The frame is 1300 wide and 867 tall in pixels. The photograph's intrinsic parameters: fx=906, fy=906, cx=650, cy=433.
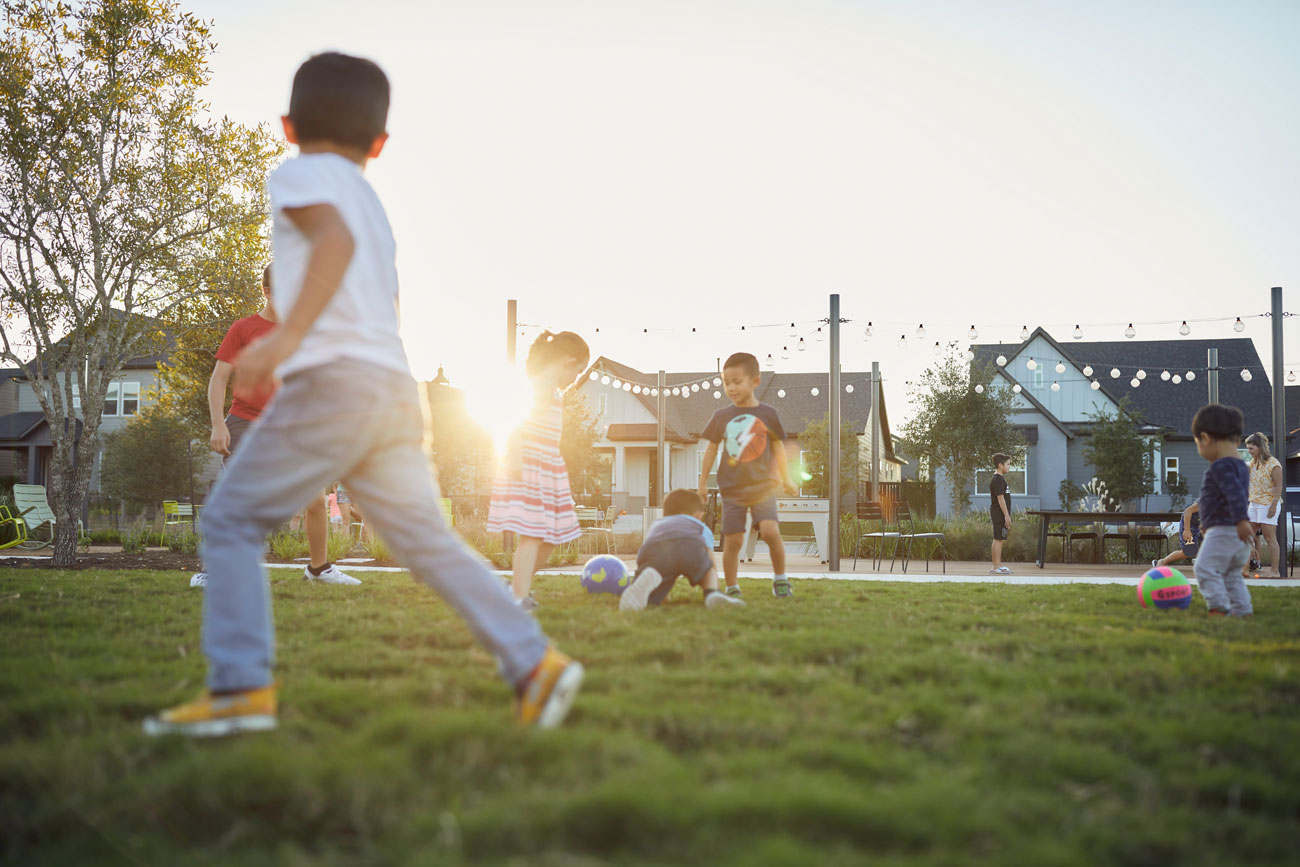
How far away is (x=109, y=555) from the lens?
1159cm

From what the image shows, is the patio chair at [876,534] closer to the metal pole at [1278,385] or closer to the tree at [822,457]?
the metal pole at [1278,385]

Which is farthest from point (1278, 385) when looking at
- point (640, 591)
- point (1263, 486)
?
point (640, 591)

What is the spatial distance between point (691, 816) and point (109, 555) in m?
12.2

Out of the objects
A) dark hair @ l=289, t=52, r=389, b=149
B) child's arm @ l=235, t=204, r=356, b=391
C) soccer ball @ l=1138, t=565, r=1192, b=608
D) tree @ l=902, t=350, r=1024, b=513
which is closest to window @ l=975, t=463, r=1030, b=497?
tree @ l=902, t=350, r=1024, b=513

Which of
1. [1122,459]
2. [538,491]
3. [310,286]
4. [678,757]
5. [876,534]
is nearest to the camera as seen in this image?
[678,757]

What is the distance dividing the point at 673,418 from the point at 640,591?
101 ft

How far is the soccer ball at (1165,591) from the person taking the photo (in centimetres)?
615

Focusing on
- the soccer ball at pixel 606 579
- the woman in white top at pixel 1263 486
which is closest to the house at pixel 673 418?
the woman in white top at pixel 1263 486

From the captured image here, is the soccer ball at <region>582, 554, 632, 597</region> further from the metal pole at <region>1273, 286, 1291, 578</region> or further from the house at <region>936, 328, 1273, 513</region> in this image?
the house at <region>936, 328, 1273, 513</region>

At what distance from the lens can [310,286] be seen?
2.24 meters

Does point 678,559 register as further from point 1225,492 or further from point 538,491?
point 1225,492

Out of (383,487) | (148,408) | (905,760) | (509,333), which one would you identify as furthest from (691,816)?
(148,408)

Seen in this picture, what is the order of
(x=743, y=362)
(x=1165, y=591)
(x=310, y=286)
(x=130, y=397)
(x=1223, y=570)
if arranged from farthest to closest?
1. (x=130, y=397)
2. (x=743, y=362)
3. (x=1165, y=591)
4. (x=1223, y=570)
5. (x=310, y=286)

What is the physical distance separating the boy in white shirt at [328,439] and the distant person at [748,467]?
407 centimetres
